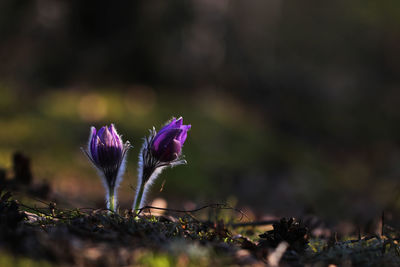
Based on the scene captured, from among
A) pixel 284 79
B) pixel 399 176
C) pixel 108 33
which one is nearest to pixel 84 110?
pixel 108 33

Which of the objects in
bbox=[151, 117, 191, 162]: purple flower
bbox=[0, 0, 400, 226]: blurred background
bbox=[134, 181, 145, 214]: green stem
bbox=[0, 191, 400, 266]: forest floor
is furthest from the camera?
bbox=[0, 0, 400, 226]: blurred background

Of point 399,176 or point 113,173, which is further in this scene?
point 399,176

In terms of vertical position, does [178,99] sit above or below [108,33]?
below

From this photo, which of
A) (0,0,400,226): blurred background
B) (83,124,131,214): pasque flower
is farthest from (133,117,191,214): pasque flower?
(0,0,400,226): blurred background

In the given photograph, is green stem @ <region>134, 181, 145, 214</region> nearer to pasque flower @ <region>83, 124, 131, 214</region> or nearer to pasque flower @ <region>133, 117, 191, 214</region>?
pasque flower @ <region>133, 117, 191, 214</region>

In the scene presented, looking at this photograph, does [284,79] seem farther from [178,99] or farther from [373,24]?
[373,24]

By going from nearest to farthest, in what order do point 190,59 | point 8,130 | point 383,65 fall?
point 8,130 < point 190,59 < point 383,65

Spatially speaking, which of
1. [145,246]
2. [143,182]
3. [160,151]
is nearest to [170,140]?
[160,151]
